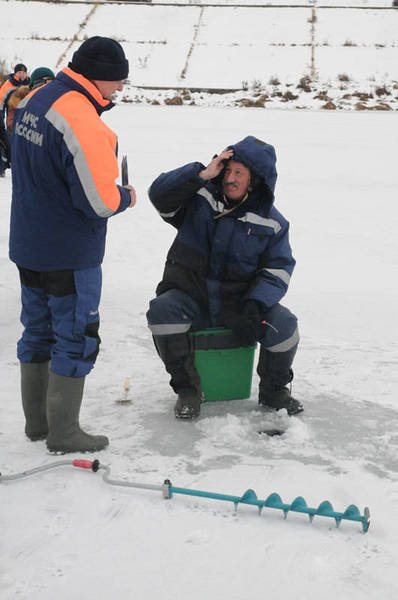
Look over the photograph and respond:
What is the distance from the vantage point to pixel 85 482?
2.47 metres

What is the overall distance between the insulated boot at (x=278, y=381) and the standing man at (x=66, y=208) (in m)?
0.86

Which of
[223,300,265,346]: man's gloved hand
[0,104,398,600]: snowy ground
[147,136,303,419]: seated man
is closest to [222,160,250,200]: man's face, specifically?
[147,136,303,419]: seated man

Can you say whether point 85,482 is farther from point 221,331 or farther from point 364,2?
point 364,2

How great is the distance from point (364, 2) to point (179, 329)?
59.0 feet

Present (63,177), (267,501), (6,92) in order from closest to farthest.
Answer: (267,501), (63,177), (6,92)

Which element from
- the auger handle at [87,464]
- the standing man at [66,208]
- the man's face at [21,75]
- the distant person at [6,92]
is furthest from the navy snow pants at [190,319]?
the man's face at [21,75]

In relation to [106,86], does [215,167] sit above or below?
below

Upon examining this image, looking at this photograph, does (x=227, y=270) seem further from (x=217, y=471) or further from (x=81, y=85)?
(x=81, y=85)

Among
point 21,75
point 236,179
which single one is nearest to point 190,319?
point 236,179

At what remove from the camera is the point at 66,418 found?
2643 millimetres

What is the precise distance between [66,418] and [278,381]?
3.20 ft

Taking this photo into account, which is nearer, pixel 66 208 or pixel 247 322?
pixel 66 208

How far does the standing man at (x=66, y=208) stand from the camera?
7.72 feet

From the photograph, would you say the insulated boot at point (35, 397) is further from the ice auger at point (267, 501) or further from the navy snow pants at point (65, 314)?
the ice auger at point (267, 501)
